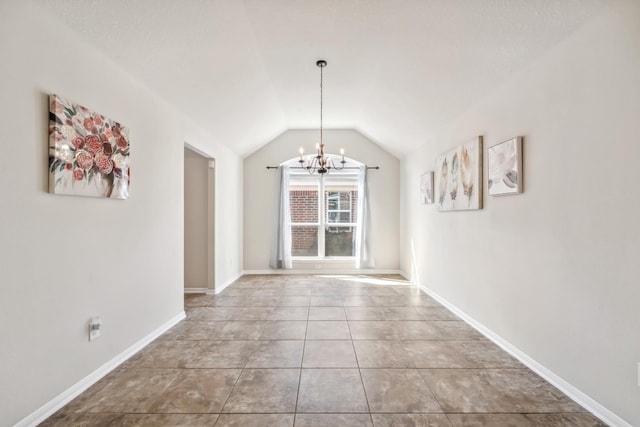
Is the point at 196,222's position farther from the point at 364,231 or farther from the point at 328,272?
the point at 364,231

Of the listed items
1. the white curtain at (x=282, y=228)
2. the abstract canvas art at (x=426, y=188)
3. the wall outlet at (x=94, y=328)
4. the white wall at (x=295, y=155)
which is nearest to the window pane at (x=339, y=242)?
the white wall at (x=295, y=155)

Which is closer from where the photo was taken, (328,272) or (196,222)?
(196,222)

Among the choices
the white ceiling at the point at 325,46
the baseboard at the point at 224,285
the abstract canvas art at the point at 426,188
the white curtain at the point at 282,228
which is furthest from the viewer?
the white curtain at the point at 282,228

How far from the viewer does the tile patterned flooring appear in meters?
1.92

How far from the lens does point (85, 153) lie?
2.18 m

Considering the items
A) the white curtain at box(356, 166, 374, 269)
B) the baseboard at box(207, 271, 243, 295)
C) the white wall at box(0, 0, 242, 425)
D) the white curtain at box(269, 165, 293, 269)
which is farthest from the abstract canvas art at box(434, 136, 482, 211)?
the baseboard at box(207, 271, 243, 295)

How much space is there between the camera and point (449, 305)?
13.5 ft

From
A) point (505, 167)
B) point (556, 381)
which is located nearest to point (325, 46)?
point (505, 167)

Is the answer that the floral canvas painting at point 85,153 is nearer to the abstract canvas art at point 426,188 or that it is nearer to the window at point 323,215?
the abstract canvas art at point 426,188

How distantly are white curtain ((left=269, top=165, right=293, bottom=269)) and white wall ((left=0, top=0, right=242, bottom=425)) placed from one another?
127 inches

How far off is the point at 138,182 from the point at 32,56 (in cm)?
122

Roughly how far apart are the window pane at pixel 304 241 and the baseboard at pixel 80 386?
152 inches

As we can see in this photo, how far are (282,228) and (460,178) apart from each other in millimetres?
3700

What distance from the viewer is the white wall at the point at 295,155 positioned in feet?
21.4
